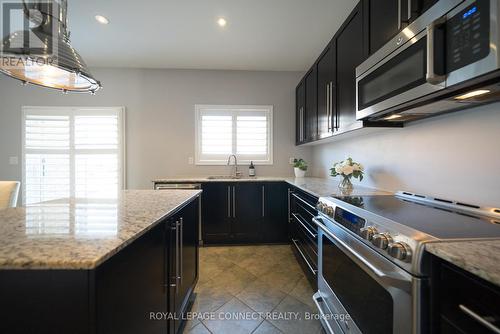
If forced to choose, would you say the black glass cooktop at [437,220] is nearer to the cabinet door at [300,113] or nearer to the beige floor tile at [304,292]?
the beige floor tile at [304,292]

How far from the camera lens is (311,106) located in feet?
8.93

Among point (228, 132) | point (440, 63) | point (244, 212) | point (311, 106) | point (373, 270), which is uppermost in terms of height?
point (311, 106)

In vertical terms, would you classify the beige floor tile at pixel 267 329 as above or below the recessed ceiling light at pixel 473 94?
below

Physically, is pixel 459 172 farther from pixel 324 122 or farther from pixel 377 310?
pixel 324 122

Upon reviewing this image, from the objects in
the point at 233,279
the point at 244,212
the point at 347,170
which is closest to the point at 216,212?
the point at 244,212

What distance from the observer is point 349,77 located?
170 centimetres

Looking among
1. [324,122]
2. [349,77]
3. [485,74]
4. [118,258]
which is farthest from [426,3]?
[118,258]

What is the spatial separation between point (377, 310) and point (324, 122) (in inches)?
68.7

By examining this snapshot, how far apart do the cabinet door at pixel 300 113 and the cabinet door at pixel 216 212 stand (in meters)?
1.33

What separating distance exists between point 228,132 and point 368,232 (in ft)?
9.53

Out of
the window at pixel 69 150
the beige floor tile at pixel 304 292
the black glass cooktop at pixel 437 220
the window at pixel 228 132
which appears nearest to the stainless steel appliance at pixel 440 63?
the black glass cooktop at pixel 437 220

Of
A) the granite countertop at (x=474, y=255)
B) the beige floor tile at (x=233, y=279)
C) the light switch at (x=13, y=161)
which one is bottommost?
the beige floor tile at (x=233, y=279)

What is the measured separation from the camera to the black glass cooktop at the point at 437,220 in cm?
78

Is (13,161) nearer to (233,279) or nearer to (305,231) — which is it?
(233,279)
